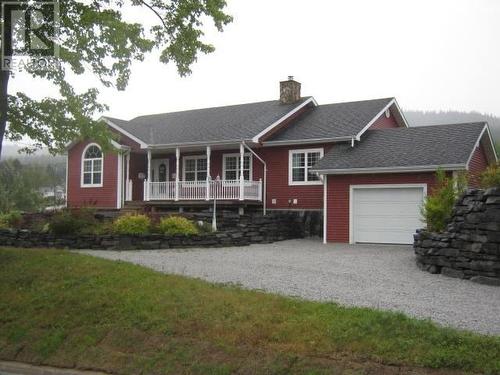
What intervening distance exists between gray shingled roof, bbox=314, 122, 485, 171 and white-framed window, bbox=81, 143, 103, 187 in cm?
1173

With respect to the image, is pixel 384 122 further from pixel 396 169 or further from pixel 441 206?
pixel 441 206

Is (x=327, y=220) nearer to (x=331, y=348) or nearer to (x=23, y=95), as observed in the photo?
(x=23, y=95)

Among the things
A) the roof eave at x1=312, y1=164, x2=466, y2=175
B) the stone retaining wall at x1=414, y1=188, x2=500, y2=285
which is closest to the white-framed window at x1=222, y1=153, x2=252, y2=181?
the roof eave at x1=312, y1=164, x2=466, y2=175

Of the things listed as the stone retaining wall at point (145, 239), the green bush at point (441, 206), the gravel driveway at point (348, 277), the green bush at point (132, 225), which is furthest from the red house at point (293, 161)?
the green bush at point (441, 206)

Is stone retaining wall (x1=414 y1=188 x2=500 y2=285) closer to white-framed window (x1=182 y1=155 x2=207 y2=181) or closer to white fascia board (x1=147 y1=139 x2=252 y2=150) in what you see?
white fascia board (x1=147 y1=139 x2=252 y2=150)

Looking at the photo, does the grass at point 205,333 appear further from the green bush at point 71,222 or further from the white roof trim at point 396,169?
the white roof trim at point 396,169

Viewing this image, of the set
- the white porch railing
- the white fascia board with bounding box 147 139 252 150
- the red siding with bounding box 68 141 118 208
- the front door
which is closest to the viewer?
the white fascia board with bounding box 147 139 252 150

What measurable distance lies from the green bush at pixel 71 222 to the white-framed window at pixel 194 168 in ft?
27.6

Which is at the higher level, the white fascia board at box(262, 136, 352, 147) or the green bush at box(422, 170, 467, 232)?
the white fascia board at box(262, 136, 352, 147)

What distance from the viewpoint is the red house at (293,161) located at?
19.2m

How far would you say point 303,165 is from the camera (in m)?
23.3

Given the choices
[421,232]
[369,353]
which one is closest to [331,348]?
[369,353]

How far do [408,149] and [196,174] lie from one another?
33.4 feet

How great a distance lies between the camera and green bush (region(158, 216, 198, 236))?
17.6 metres
